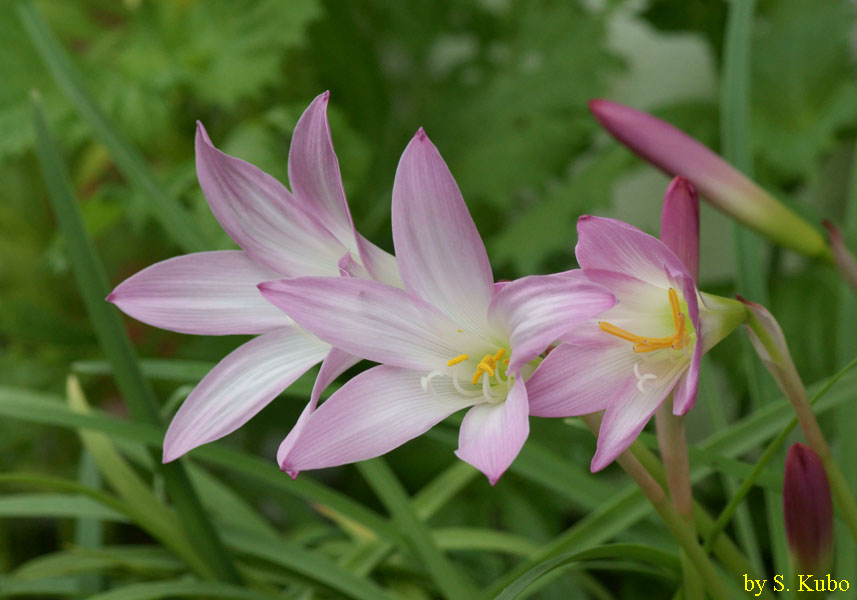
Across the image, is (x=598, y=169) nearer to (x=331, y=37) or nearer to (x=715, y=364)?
(x=715, y=364)

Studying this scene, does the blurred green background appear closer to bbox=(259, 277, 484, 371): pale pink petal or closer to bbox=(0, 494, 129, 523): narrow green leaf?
bbox=(0, 494, 129, 523): narrow green leaf

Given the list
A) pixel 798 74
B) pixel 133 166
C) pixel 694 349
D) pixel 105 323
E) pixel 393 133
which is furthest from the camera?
pixel 393 133

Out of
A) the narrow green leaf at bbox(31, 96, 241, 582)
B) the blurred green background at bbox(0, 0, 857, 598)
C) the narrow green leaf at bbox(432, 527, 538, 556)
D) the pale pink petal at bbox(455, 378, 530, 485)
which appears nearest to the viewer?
the pale pink petal at bbox(455, 378, 530, 485)

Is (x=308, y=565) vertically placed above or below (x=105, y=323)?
below

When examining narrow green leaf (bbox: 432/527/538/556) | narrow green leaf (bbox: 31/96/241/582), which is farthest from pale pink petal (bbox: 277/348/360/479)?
narrow green leaf (bbox: 432/527/538/556)

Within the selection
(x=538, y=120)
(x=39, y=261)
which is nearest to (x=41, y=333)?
(x=39, y=261)

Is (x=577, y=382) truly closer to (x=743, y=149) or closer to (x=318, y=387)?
(x=318, y=387)

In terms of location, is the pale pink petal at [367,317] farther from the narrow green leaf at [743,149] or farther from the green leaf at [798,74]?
the green leaf at [798,74]

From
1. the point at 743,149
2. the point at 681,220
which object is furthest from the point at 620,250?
the point at 743,149
